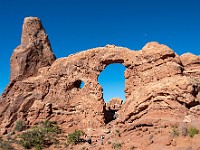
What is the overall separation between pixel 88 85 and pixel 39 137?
6.99 meters

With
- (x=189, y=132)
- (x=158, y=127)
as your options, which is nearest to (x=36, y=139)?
(x=158, y=127)

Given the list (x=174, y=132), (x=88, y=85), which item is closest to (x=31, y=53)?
(x=88, y=85)

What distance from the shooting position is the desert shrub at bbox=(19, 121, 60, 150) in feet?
81.8

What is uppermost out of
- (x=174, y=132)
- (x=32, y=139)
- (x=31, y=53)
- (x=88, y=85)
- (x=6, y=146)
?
(x=31, y=53)

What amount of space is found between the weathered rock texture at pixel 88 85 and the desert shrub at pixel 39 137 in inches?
64.9

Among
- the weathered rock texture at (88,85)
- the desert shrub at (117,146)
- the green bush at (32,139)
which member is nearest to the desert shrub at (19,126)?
the weathered rock texture at (88,85)

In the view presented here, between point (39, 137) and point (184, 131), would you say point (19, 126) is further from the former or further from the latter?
point (184, 131)

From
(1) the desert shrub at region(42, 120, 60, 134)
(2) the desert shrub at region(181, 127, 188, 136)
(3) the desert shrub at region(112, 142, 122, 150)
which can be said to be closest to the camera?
(2) the desert shrub at region(181, 127, 188, 136)

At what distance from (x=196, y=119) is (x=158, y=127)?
106 inches

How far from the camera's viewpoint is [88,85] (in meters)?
29.8

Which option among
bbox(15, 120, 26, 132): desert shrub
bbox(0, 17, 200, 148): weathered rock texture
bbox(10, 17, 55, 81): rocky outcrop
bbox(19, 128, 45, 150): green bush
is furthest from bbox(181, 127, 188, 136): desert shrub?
bbox(10, 17, 55, 81): rocky outcrop

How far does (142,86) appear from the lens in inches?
1067

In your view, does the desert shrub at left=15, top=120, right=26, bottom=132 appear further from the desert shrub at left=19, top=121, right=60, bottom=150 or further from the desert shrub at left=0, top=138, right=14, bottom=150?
the desert shrub at left=0, top=138, right=14, bottom=150

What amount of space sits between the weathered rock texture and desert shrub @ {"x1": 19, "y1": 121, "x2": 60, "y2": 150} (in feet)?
5.41
